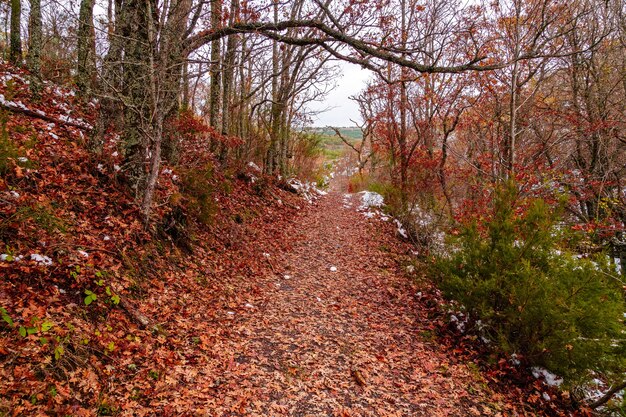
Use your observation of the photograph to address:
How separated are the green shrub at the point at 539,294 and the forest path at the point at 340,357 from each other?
0.93m

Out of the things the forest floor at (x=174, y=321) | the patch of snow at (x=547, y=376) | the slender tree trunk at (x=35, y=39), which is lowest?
the patch of snow at (x=547, y=376)

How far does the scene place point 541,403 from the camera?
3998 mm

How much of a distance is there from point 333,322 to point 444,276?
2205 millimetres

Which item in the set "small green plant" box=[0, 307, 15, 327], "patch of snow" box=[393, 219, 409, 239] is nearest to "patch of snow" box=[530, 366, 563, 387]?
"small green plant" box=[0, 307, 15, 327]

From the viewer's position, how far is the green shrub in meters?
3.79

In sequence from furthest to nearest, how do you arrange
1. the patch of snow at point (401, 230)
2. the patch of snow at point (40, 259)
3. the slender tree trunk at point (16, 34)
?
the patch of snow at point (401, 230)
the slender tree trunk at point (16, 34)
the patch of snow at point (40, 259)

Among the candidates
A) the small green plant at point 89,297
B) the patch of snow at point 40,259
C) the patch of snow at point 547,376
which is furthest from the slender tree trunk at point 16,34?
the patch of snow at point 547,376

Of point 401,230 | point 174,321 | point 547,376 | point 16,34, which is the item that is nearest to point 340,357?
point 174,321

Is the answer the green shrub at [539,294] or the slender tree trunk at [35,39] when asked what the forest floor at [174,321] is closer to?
the green shrub at [539,294]

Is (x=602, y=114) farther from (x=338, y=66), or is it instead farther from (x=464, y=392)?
(x=464, y=392)

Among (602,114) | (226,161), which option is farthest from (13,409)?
(602,114)

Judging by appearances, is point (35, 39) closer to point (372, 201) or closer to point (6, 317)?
point (6, 317)

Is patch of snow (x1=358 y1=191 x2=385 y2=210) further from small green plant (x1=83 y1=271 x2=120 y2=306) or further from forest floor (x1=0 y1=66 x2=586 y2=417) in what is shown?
small green plant (x1=83 y1=271 x2=120 y2=306)

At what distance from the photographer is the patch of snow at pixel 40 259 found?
3.31 m
